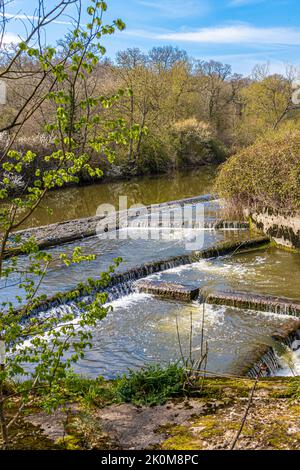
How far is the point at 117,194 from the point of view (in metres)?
26.0

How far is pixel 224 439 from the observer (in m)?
3.37

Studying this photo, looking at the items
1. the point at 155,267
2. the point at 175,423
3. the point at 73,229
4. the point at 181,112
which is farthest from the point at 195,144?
the point at 175,423

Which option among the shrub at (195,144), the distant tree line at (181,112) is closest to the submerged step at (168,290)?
the distant tree line at (181,112)

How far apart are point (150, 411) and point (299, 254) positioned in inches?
372

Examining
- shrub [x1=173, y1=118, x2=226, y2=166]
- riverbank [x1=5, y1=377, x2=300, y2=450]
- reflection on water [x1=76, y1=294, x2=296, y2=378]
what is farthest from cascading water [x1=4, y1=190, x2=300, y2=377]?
shrub [x1=173, y1=118, x2=226, y2=166]

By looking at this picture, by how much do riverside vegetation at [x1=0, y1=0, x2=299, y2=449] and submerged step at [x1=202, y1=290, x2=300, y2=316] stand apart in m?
2.83

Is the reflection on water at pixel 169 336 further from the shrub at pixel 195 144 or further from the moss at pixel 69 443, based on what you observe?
the shrub at pixel 195 144

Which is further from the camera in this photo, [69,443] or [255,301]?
[255,301]

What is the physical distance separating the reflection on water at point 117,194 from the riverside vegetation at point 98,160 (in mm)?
1810

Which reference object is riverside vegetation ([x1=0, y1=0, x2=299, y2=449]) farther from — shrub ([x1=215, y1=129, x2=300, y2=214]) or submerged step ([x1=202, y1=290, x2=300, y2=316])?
submerged step ([x1=202, y1=290, x2=300, y2=316])

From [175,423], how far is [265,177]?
11.0 meters

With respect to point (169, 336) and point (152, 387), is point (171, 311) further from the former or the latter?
point (152, 387)

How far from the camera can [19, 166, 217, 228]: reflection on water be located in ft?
68.2

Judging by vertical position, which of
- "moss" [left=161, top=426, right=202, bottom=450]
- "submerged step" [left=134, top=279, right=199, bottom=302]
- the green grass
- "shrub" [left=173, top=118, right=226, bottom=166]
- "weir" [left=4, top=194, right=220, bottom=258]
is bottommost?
"submerged step" [left=134, top=279, right=199, bottom=302]
